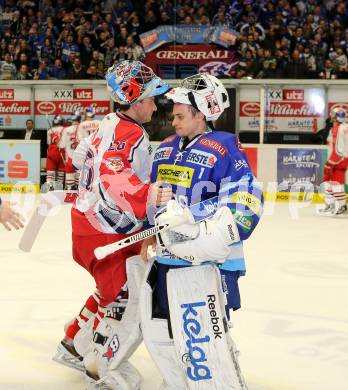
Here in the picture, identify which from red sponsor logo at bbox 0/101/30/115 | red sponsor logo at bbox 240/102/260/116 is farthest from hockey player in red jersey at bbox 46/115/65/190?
red sponsor logo at bbox 240/102/260/116

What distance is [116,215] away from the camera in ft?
11.6

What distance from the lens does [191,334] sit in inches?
118

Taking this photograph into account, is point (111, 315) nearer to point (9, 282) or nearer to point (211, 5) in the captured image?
point (9, 282)

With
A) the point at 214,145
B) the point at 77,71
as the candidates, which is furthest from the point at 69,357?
the point at 77,71

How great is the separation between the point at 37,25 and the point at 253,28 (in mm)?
5565

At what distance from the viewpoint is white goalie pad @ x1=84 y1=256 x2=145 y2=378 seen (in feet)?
11.5

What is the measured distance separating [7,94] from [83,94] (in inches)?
64.5

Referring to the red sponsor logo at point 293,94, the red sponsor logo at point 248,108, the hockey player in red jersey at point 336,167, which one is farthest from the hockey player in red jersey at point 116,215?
the red sponsor logo at point 293,94

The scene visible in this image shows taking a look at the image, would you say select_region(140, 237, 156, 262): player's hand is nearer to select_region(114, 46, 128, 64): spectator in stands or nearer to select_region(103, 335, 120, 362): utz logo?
select_region(103, 335, 120, 362): utz logo

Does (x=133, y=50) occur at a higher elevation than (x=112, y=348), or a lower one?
higher

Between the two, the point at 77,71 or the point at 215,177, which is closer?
the point at 215,177

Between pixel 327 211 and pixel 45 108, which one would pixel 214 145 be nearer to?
pixel 327 211

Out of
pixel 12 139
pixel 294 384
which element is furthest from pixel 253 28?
pixel 294 384

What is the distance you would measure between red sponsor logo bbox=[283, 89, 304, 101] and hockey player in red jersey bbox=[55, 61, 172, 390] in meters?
10.9
